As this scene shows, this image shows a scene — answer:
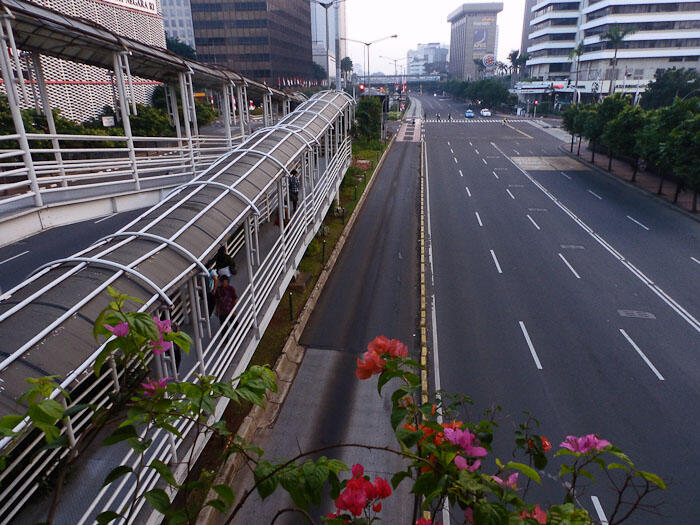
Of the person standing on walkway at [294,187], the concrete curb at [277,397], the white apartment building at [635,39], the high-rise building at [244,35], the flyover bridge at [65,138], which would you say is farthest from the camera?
the high-rise building at [244,35]

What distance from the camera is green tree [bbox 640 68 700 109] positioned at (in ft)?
212

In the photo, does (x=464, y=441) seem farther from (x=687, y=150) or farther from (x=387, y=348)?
(x=687, y=150)

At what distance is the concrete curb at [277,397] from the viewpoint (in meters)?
9.24

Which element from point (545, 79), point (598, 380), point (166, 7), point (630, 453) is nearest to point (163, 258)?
point (630, 453)

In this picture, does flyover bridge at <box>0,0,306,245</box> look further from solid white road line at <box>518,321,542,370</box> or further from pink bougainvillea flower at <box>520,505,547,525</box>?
solid white road line at <box>518,321,542,370</box>

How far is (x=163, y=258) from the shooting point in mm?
7418

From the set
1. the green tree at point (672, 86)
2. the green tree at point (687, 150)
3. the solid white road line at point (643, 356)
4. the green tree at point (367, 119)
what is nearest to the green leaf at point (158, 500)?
the solid white road line at point (643, 356)

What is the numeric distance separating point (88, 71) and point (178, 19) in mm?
122100

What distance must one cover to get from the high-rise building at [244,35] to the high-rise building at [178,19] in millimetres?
48687

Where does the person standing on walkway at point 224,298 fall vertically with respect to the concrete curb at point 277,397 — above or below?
above

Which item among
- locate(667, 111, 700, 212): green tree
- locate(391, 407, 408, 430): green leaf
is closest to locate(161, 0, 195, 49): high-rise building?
locate(667, 111, 700, 212): green tree

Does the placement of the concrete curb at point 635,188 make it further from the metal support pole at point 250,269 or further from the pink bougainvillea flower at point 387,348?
the pink bougainvillea flower at point 387,348

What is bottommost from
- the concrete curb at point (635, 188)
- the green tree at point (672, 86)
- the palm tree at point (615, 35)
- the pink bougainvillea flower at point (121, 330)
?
the concrete curb at point (635, 188)

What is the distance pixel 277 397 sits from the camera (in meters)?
12.2
